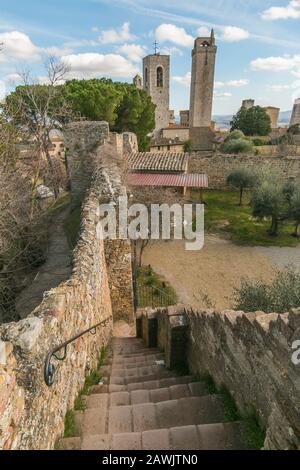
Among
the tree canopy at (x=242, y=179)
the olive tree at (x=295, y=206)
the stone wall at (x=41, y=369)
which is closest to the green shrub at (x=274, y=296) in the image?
the stone wall at (x=41, y=369)

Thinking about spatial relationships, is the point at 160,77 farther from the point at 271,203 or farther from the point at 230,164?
the point at 271,203

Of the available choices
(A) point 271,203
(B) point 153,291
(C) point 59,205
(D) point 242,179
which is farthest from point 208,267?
(D) point 242,179

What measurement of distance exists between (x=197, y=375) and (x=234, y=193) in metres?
21.2

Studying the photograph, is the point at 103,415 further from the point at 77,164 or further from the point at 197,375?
the point at 77,164

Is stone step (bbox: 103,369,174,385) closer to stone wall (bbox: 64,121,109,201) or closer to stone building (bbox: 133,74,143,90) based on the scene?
stone wall (bbox: 64,121,109,201)

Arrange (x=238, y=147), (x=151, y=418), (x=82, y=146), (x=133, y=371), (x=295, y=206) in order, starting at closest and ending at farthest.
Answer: (x=151, y=418) < (x=133, y=371) < (x=82, y=146) < (x=295, y=206) < (x=238, y=147)

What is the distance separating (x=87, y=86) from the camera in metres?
18.1

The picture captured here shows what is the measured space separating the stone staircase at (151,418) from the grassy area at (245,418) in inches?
2.0

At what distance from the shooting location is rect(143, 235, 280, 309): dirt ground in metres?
10.8

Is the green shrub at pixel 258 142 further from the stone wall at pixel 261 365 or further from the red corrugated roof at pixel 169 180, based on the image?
the stone wall at pixel 261 365

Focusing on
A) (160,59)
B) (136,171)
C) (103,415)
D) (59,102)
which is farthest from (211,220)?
(160,59)

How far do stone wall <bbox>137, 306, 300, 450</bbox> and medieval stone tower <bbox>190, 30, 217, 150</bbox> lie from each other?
47.1m

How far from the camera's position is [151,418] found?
3326 millimetres

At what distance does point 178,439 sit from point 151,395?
4.13ft
